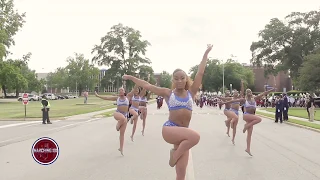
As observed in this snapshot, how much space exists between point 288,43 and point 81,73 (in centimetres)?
7636

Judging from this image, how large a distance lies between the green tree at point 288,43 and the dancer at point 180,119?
58.0m

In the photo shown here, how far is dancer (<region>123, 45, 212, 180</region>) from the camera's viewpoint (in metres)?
4.81

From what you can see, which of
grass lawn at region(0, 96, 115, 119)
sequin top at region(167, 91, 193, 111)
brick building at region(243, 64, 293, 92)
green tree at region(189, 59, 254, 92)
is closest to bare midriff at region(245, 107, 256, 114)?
sequin top at region(167, 91, 193, 111)

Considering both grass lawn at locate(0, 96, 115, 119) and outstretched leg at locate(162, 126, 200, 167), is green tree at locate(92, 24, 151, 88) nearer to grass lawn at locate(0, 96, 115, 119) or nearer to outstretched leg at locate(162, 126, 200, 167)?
grass lawn at locate(0, 96, 115, 119)

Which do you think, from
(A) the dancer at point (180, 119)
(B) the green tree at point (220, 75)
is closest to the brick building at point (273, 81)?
(B) the green tree at point (220, 75)

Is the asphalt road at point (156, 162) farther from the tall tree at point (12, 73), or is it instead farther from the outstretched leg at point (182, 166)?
the tall tree at point (12, 73)

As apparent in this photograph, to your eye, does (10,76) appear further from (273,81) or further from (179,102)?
(273,81)

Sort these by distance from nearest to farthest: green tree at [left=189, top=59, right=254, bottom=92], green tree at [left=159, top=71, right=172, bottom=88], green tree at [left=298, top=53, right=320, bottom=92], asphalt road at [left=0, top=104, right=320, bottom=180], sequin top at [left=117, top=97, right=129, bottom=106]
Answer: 1. asphalt road at [left=0, top=104, right=320, bottom=180]
2. sequin top at [left=117, top=97, right=129, bottom=106]
3. green tree at [left=298, top=53, right=320, bottom=92]
4. green tree at [left=189, top=59, right=254, bottom=92]
5. green tree at [left=159, top=71, right=172, bottom=88]

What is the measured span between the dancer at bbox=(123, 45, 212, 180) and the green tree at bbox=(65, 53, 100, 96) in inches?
4628

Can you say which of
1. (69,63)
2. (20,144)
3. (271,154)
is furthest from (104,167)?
(69,63)

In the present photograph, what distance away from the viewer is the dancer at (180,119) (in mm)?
4812

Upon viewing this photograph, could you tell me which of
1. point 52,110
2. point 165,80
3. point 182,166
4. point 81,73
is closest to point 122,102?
point 182,166

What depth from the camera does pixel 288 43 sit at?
2495 inches

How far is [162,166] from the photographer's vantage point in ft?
27.0
